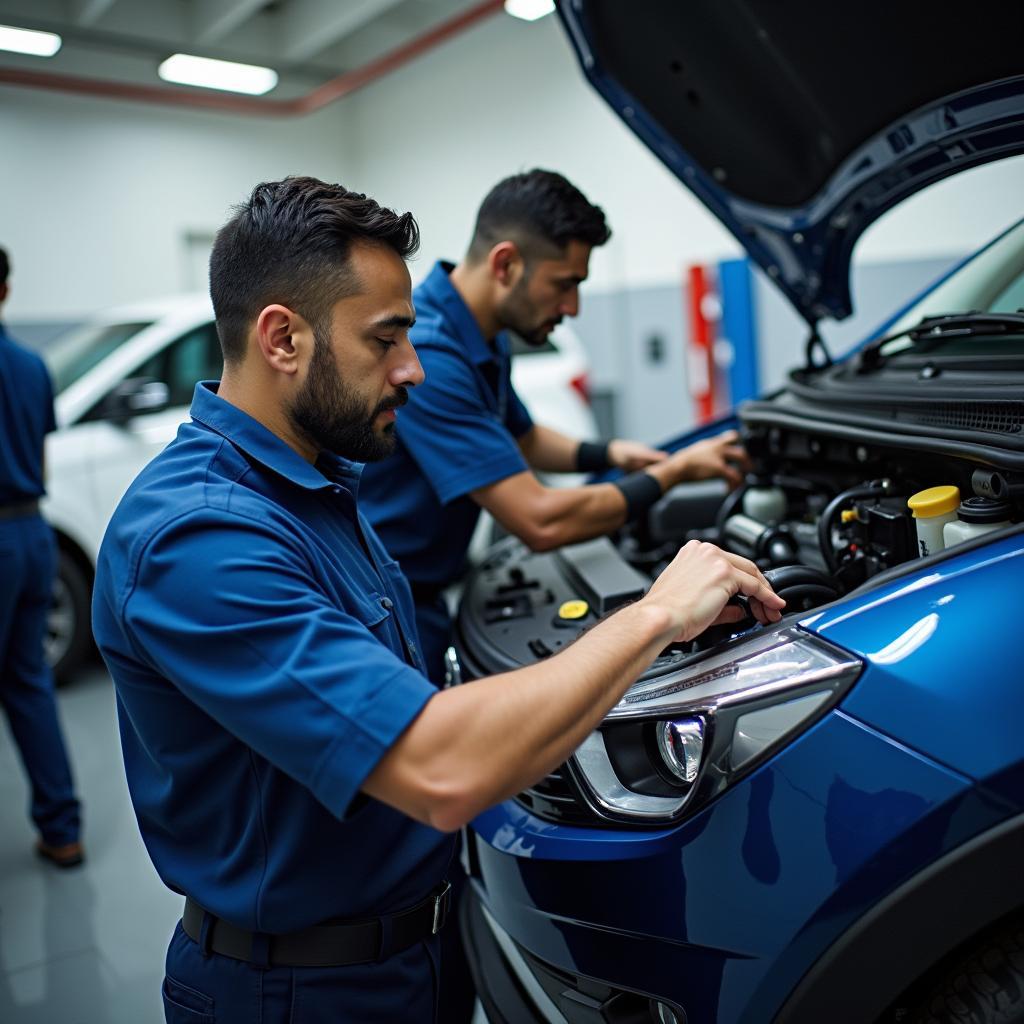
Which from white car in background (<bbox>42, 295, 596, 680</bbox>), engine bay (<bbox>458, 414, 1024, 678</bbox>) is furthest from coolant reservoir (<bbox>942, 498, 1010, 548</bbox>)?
white car in background (<bbox>42, 295, 596, 680</bbox>)

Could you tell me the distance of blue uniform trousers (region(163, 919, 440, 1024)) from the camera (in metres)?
1.12

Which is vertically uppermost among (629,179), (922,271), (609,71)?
(629,179)

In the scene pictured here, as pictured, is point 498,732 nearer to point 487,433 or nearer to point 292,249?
point 292,249

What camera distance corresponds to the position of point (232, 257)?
45.8 inches

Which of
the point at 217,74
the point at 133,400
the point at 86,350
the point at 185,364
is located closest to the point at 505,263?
the point at 133,400

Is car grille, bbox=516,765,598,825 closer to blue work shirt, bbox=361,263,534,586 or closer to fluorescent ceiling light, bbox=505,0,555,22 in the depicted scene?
blue work shirt, bbox=361,263,534,586

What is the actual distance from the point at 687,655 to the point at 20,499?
2.29 meters

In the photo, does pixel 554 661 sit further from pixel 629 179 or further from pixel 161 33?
pixel 161 33

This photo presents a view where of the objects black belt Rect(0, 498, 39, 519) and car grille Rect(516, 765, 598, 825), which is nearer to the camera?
car grille Rect(516, 765, 598, 825)

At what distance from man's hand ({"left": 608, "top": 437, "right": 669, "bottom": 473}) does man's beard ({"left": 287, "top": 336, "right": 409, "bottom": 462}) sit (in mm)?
1353

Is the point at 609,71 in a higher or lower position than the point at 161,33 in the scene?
lower

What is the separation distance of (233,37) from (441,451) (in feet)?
25.4

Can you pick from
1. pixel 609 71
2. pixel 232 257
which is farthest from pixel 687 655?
pixel 609 71

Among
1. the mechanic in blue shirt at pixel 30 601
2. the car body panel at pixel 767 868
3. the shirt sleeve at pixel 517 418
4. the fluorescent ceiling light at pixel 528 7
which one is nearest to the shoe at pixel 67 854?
the mechanic in blue shirt at pixel 30 601
